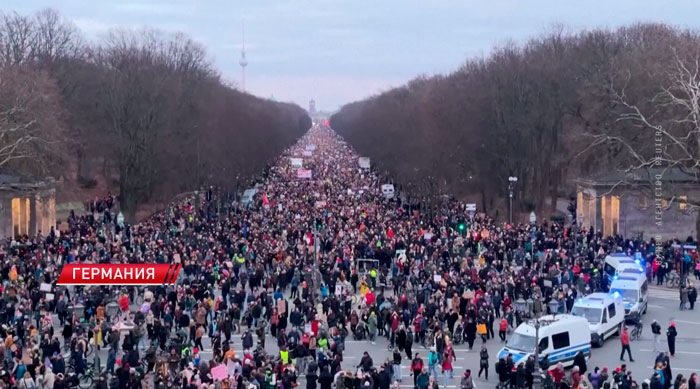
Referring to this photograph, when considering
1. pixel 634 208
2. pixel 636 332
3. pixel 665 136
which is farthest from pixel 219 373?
pixel 634 208

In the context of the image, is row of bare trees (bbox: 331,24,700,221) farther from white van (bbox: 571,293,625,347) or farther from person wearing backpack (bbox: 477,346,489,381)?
person wearing backpack (bbox: 477,346,489,381)

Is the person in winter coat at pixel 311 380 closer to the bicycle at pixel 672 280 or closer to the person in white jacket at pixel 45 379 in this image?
the person in white jacket at pixel 45 379

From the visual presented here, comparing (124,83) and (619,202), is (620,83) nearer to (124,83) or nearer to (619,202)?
(619,202)

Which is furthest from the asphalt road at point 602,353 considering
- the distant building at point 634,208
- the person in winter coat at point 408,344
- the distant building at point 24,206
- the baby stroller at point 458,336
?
the distant building at point 24,206

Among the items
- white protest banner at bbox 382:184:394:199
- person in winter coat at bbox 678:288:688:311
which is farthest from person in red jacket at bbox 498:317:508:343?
white protest banner at bbox 382:184:394:199

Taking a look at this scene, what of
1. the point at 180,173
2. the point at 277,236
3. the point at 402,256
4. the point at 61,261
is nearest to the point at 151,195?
the point at 180,173

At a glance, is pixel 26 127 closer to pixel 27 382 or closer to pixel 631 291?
pixel 27 382

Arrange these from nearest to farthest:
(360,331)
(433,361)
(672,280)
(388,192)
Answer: (433,361)
(360,331)
(672,280)
(388,192)
